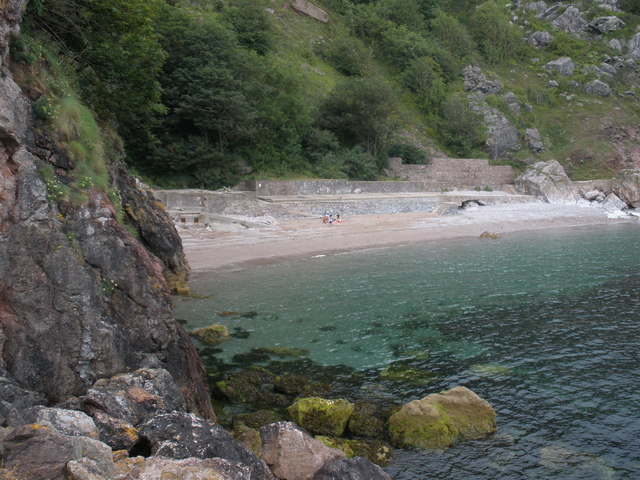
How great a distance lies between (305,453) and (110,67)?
13.6 metres

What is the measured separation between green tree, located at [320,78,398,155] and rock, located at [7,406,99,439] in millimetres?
35760

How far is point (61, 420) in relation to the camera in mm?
4914

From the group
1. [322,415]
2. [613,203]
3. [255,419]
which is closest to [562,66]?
[613,203]

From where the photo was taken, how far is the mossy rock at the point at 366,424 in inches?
314

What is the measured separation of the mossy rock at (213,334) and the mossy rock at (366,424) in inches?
191

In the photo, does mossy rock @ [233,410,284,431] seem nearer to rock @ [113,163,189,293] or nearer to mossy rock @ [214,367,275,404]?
mossy rock @ [214,367,275,404]

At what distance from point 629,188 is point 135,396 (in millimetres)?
45564

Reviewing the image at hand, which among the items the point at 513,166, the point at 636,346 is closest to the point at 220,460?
the point at 636,346

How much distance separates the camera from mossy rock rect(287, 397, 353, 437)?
7.94 metres

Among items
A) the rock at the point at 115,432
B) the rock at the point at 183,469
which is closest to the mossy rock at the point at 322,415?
the rock at the point at 115,432

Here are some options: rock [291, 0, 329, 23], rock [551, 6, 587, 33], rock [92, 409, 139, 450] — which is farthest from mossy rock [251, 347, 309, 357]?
rock [551, 6, 587, 33]

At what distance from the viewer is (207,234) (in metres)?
25.1

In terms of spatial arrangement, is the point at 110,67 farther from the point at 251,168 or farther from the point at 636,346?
the point at 251,168

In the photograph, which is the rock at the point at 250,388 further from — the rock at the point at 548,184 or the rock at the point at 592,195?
the rock at the point at 592,195
